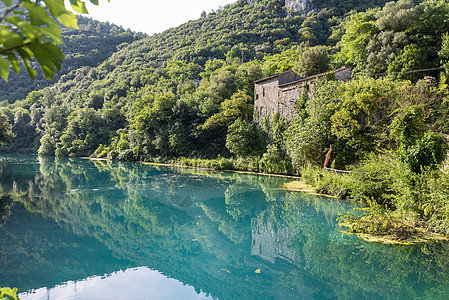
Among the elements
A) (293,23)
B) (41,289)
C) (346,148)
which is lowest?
(41,289)

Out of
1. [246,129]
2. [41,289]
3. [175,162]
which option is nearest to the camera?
[41,289]

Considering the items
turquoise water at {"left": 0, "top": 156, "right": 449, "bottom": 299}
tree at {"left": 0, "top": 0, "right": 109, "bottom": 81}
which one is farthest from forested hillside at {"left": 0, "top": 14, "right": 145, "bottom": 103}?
tree at {"left": 0, "top": 0, "right": 109, "bottom": 81}

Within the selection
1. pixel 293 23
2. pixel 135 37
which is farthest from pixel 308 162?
pixel 135 37

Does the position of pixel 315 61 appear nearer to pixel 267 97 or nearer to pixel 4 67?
pixel 267 97

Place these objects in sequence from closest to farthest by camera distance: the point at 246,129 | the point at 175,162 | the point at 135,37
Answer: the point at 246,129 < the point at 175,162 < the point at 135,37

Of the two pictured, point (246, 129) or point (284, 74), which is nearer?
point (284, 74)

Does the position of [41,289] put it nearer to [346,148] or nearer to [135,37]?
[346,148]

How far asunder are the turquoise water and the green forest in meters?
1.54

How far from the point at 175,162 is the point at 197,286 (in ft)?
75.5

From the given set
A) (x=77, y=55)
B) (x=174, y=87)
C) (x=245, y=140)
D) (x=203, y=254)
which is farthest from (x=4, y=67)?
(x=77, y=55)

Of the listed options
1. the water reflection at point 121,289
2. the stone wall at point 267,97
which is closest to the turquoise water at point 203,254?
the water reflection at point 121,289

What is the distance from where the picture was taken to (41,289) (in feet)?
16.0

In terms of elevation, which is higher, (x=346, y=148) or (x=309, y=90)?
(x=309, y=90)

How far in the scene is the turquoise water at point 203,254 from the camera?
480 centimetres
